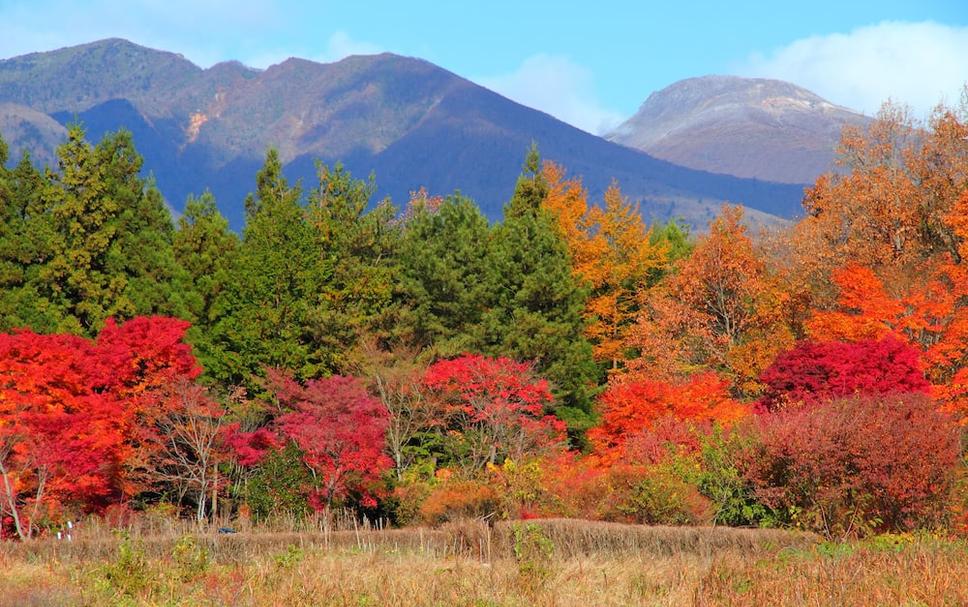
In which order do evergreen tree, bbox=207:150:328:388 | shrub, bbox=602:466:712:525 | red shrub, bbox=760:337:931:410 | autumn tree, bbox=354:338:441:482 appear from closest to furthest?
shrub, bbox=602:466:712:525 < red shrub, bbox=760:337:931:410 < autumn tree, bbox=354:338:441:482 < evergreen tree, bbox=207:150:328:388

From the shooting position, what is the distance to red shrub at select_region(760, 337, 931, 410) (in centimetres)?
2688

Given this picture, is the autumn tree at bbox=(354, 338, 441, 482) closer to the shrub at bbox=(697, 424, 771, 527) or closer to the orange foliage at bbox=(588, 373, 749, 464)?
the orange foliage at bbox=(588, 373, 749, 464)

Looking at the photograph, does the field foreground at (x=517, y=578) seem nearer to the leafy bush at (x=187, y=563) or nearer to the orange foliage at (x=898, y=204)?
the leafy bush at (x=187, y=563)

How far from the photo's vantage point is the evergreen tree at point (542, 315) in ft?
113

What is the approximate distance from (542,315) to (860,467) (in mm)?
16464

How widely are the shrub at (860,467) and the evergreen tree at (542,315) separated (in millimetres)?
12383

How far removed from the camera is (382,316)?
117 ft

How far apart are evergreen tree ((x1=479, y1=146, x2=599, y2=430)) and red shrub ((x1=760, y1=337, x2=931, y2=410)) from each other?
7988 millimetres

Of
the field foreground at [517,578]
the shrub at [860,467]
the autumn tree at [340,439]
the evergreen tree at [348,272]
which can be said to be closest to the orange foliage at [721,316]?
the evergreen tree at [348,272]

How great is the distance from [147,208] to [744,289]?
20987 millimetres

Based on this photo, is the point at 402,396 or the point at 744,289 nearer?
the point at 402,396

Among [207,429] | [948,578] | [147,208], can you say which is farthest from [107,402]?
[948,578]

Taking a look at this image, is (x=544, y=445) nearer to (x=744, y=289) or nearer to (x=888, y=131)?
(x=744, y=289)

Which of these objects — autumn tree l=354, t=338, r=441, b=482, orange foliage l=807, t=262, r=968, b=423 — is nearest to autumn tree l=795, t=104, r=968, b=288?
orange foliage l=807, t=262, r=968, b=423
